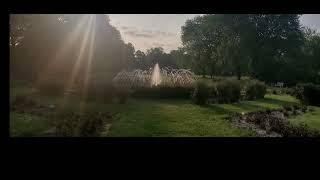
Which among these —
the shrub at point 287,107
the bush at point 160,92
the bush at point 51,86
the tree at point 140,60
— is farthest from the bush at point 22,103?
the shrub at point 287,107

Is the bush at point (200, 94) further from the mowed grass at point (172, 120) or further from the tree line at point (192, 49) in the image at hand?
the tree line at point (192, 49)

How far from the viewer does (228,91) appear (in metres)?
10.2

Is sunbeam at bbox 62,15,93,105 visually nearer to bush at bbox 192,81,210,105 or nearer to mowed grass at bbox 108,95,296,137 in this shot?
mowed grass at bbox 108,95,296,137

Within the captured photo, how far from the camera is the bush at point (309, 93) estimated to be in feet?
28.1

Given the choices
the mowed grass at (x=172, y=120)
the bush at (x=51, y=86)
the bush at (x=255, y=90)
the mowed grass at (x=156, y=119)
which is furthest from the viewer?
the bush at (x=255, y=90)

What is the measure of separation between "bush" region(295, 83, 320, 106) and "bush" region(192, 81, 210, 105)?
6.80ft

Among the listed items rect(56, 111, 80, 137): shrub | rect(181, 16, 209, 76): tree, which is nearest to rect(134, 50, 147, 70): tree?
rect(181, 16, 209, 76): tree

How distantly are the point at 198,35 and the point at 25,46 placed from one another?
476cm

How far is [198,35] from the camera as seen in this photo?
11.0 metres

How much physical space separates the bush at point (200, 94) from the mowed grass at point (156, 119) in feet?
0.58

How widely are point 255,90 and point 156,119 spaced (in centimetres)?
334
